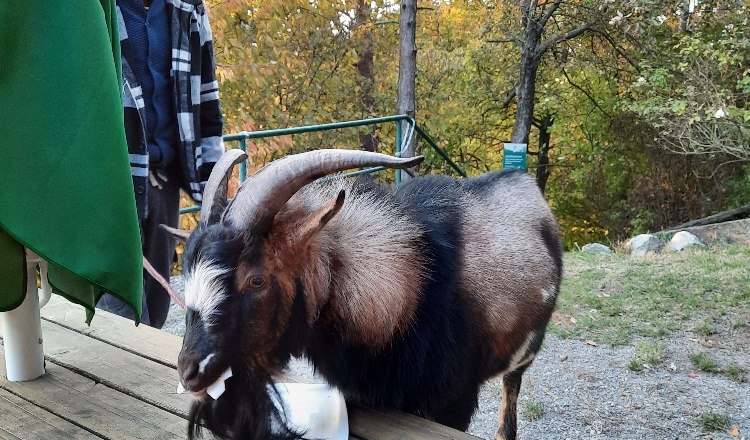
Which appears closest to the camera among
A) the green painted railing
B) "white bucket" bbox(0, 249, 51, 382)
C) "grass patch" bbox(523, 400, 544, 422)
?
"white bucket" bbox(0, 249, 51, 382)

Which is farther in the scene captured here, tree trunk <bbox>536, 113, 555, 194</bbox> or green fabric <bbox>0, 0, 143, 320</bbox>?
tree trunk <bbox>536, 113, 555, 194</bbox>

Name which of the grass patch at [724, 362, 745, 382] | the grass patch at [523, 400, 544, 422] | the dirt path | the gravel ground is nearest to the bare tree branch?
the gravel ground

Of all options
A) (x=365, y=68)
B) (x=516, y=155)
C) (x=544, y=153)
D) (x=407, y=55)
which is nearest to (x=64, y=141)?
(x=516, y=155)

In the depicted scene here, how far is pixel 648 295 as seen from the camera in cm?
572

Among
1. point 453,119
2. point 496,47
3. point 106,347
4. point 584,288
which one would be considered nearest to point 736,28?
point 584,288

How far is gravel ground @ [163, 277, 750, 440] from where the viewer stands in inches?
147

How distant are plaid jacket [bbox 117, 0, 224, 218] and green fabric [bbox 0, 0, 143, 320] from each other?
0.97 metres

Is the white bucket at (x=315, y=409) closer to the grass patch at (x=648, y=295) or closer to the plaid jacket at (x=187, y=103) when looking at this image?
the plaid jacket at (x=187, y=103)

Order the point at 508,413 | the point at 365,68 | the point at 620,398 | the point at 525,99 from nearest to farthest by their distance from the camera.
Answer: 1. the point at 508,413
2. the point at 620,398
3. the point at 525,99
4. the point at 365,68

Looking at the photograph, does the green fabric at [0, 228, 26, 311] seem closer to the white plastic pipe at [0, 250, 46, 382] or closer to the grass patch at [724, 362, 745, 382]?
the white plastic pipe at [0, 250, 46, 382]

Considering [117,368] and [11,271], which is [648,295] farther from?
[11,271]

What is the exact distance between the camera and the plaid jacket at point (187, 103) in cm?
230

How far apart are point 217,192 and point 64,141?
0.63 meters

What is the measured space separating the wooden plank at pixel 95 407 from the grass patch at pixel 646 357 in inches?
140
